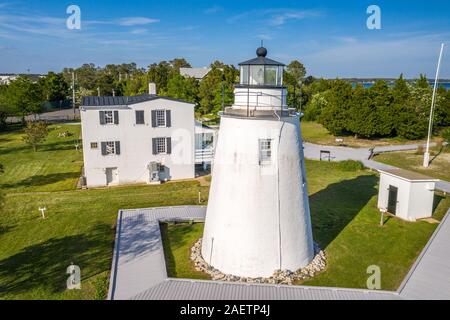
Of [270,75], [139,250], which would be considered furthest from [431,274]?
[139,250]

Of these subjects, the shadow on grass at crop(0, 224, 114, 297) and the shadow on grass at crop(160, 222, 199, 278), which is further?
the shadow on grass at crop(160, 222, 199, 278)

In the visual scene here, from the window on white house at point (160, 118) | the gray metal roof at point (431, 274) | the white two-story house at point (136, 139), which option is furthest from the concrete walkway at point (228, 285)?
the window on white house at point (160, 118)

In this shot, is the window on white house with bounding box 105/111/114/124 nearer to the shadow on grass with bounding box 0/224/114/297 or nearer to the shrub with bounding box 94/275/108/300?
the shadow on grass with bounding box 0/224/114/297

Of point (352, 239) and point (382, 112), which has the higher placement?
point (382, 112)

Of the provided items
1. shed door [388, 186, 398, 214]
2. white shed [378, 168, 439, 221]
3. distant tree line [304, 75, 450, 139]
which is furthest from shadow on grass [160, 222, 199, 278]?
distant tree line [304, 75, 450, 139]

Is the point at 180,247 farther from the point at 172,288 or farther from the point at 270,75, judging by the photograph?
the point at 270,75
